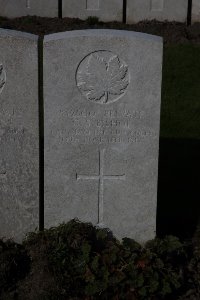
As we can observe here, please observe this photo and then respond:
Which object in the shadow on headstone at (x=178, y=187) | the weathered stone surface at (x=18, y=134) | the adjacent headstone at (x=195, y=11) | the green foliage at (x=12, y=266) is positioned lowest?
the green foliage at (x=12, y=266)

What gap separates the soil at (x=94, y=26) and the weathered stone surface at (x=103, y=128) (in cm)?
645

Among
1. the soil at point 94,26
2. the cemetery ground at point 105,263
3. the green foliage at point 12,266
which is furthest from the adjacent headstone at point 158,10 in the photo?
the green foliage at point 12,266

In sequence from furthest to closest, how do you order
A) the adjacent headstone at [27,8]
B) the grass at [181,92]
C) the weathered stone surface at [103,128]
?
the adjacent headstone at [27,8] < the grass at [181,92] < the weathered stone surface at [103,128]

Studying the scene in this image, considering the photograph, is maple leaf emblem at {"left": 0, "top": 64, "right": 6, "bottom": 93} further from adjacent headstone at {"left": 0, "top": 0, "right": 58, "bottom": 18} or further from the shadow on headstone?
adjacent headstone at {"left": 0, "top": 0, "right": 58, "bottom": 18}

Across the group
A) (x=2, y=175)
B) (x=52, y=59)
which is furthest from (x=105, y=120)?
(x=2, y=175)

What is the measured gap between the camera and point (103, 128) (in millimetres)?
5414

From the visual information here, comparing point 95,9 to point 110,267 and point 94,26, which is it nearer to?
point 94,26

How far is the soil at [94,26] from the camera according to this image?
39.4ft

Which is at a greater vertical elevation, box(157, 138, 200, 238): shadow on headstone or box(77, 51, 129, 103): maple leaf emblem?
box(77, 51, 129, 103): maple leaf emblem

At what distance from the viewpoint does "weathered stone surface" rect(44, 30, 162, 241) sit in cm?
522

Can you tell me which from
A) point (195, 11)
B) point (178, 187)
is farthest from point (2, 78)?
point (195, 11)

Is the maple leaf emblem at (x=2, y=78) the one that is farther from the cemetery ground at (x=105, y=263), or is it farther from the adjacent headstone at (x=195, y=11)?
the adjacent headstone at (x=195, y=11)

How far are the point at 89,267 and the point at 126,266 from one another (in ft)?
0.95

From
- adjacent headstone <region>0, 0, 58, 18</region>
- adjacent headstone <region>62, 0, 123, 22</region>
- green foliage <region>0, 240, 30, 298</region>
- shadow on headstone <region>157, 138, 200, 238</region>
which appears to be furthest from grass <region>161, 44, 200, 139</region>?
green foliage <region>0, 240, 30, 298</region>
